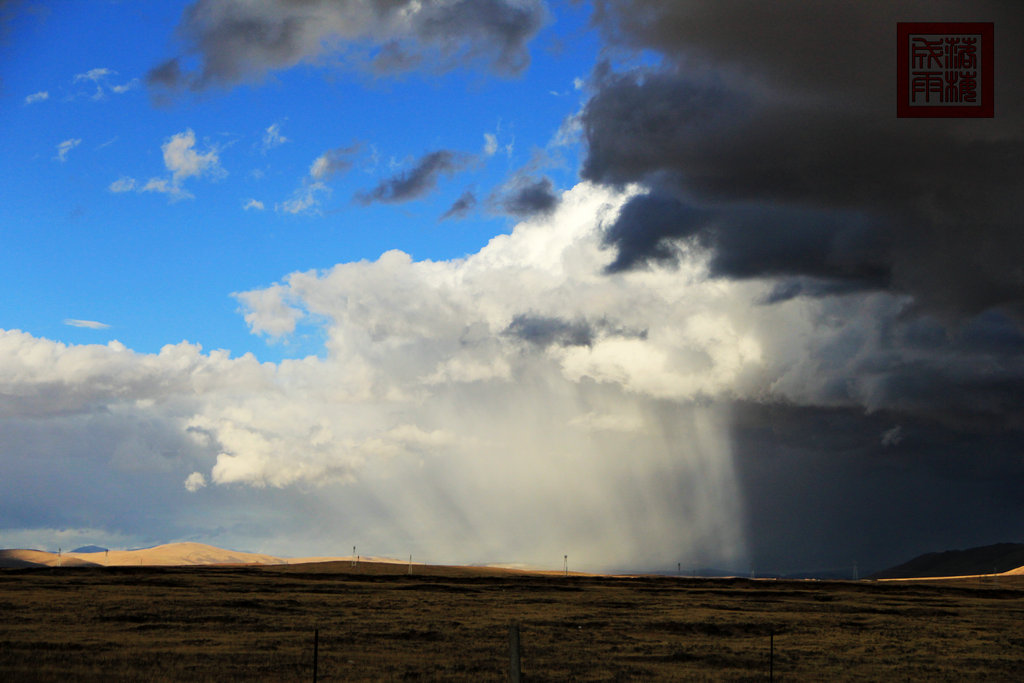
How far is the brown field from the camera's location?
45781mm

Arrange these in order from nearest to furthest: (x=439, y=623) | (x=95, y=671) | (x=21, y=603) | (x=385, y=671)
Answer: (x=95, y=671) < (x=385, y=671) < (x=439, y=623) < (x=21, y=603)

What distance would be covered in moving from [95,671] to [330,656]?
13.1 meters

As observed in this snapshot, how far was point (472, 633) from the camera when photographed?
2527 inches

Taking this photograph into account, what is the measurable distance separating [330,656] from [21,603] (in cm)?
4635

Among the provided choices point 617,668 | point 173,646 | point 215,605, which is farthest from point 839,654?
point 215,605

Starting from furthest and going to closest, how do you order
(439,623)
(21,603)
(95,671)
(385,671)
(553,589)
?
(553,589) < (21,603) < (439,623) < (385,671) < (95,671)

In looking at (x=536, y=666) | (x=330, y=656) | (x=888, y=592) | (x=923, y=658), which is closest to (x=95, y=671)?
(x=330, y=656)

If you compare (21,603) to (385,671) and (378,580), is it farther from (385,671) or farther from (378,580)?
(378,580)

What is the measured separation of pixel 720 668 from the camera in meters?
50.2

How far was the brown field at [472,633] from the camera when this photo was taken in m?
45.8

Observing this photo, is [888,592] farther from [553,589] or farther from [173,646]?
[173,646]

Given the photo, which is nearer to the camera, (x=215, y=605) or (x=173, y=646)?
(x=173, y=646)

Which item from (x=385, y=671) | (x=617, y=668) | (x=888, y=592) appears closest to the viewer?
(x=385, y=671)

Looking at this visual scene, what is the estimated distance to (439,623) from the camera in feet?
232
